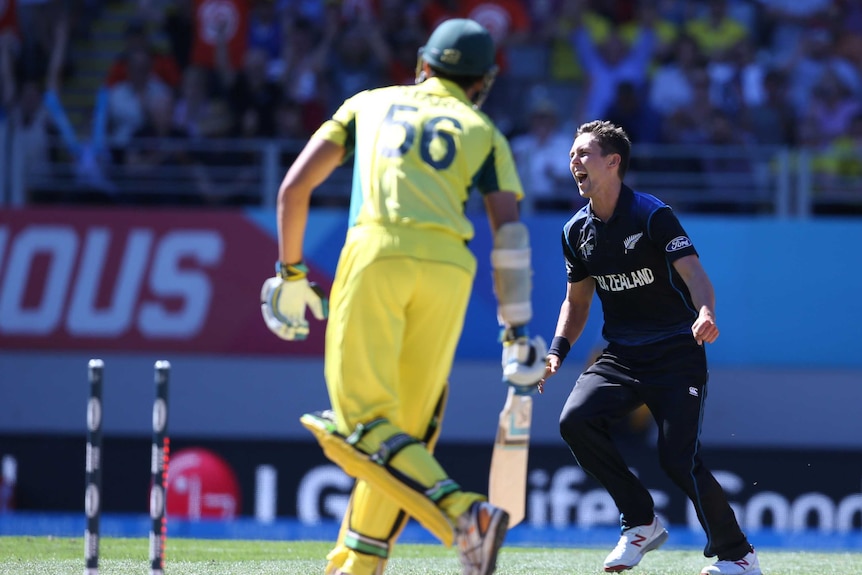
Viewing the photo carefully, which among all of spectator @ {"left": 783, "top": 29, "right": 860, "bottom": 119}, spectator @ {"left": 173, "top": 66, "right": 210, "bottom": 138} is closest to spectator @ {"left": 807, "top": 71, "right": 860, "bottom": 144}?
spectator @ {"left": 783, "top": 29, "right": 860, "bottom": 119}

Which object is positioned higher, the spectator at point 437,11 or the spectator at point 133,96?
the spectator at point 437,11

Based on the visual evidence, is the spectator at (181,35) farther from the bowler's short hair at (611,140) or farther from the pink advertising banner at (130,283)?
the bowler's short hair at (611,140)

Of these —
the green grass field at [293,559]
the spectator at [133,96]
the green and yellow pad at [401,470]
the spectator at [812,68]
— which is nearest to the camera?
the green and yellow pad at [401,470]

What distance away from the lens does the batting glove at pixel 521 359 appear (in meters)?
4.92

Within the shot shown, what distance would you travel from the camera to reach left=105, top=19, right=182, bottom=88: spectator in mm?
13406

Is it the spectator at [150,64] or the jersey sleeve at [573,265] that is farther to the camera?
the spectator at [150,64]

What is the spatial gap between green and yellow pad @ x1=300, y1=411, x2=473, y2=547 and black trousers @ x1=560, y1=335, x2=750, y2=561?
4.64 ft

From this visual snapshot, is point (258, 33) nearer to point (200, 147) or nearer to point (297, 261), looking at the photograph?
point (200, 147)

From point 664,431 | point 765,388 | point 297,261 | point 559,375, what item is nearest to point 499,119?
point 559,375

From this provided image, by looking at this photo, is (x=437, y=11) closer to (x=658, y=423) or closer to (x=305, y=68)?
(x=305, y=68)

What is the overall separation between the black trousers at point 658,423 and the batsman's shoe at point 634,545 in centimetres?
4

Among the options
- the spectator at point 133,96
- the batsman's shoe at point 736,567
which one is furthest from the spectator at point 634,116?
the batsman's shoe at point 736,567

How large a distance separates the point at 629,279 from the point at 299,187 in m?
1.76

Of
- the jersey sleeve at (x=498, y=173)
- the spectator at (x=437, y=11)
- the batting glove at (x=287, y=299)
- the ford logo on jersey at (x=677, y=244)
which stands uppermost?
the spectator at (x=437, y=11)
